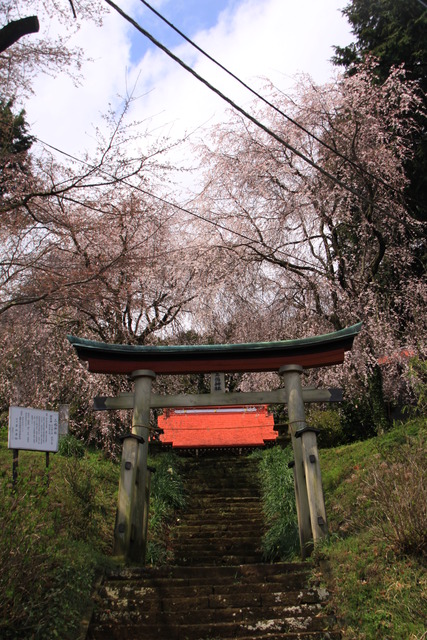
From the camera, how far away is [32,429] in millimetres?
8891

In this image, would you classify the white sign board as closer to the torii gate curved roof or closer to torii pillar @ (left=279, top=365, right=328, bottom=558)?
the torii gate curved roof

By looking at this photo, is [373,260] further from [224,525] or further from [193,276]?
[224,525]

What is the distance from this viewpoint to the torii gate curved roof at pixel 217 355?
8688mm

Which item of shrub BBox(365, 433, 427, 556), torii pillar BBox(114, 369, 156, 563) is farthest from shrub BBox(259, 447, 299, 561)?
shrub BBox(365, 433, 427, 556)

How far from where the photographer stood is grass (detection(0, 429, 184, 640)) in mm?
5125

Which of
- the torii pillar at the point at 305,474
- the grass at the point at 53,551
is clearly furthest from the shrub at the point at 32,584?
the torii pillar at the point at 305,474

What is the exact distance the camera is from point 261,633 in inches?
231

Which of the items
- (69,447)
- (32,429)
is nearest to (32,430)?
(32,429)

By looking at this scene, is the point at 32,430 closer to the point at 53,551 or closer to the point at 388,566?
the point at 53,551

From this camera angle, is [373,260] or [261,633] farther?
[373,260]

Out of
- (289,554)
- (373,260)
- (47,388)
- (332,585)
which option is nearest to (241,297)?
(373,260)

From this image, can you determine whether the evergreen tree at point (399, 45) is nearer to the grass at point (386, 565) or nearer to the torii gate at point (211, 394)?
the torii gate at point (211, 394)

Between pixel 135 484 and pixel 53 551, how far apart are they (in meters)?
2.12

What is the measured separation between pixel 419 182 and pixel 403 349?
4.72 m
